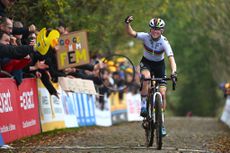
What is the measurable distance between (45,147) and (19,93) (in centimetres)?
233

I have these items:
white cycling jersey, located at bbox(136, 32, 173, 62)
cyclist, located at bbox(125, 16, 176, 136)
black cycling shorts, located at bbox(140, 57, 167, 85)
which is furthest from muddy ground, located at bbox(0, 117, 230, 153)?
white cycling jersey, located at bbox(136, 32, 173, 62)

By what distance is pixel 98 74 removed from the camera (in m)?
20.7

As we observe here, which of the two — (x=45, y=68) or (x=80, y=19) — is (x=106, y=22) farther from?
(x=45, y=68)

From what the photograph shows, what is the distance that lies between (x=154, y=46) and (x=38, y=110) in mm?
4108

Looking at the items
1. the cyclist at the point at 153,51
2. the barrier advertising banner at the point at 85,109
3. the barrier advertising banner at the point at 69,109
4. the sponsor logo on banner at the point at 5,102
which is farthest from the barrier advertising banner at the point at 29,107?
the barrier advertising banner at the point at 85,109

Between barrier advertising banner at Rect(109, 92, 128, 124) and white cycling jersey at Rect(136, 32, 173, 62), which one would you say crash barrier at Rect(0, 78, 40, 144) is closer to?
white cycling jersey at Rect(136, 32, 173, 62)

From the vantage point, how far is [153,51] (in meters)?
14.2

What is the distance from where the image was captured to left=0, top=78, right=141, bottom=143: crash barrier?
14.5 metres

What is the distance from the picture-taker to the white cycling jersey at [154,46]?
46.0 ft

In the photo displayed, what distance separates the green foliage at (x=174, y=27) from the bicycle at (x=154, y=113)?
3728 mm

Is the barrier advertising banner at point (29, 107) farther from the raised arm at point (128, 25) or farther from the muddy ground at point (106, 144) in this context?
the raised arm at point (128, 25)

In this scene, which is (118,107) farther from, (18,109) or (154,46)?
(154,46)

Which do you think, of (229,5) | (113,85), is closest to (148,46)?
(113,85)

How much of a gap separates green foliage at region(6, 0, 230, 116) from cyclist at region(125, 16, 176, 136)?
2.96m
